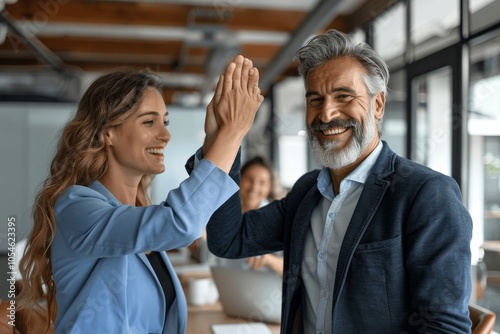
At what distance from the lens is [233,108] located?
1.30 metres

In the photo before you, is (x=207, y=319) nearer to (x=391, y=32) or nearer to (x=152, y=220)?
(x=152, y=220)

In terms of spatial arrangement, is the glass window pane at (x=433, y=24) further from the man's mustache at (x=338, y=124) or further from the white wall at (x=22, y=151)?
the white wall at (x=22, y=151)

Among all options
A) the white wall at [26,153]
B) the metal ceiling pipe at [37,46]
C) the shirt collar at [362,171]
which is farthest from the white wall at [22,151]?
the shirt collar at [362,171]

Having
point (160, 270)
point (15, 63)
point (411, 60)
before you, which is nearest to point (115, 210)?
point (160, 270)

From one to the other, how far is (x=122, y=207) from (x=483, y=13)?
288 cm

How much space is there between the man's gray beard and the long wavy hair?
561mm

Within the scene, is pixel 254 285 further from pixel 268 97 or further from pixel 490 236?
pixel 268 97

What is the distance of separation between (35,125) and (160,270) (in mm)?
4679

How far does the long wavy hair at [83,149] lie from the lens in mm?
1490

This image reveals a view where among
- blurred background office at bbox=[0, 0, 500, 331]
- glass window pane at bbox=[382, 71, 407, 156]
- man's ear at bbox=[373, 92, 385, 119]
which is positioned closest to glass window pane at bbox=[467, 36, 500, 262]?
blurred background office at bbox=[0, 0, 500, 331]

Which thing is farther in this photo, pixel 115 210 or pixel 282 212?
pixel 282 212

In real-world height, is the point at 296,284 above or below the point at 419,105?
below

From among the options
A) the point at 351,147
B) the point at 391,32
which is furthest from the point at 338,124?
the point at 391,32

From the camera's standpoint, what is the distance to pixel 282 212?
1.79 metres
